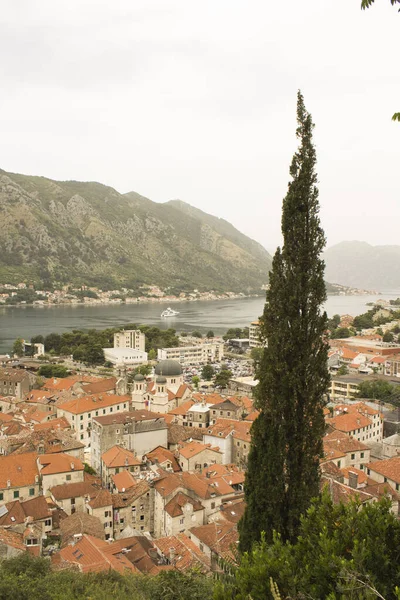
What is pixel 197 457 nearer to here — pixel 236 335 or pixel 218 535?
pixel 218 535

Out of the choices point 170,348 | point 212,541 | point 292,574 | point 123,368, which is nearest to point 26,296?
point 170,348

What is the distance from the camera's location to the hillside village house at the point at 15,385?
48116 millimetres

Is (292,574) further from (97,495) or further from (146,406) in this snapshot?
(146,406)

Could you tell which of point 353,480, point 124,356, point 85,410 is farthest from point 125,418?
point 124,356

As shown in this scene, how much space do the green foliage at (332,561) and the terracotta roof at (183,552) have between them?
10.4 m

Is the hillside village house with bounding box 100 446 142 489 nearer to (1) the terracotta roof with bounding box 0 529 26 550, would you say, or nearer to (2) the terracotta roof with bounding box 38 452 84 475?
(2) the terracotta roof with bounding box 38 452 84 475

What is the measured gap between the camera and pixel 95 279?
7825 inches

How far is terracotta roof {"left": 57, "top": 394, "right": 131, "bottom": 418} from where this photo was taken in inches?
1432

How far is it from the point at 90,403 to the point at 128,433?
28.5ft

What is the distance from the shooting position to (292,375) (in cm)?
1011

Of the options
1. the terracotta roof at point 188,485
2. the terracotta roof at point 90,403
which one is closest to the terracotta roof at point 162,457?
the terracotta roof at point 188,485

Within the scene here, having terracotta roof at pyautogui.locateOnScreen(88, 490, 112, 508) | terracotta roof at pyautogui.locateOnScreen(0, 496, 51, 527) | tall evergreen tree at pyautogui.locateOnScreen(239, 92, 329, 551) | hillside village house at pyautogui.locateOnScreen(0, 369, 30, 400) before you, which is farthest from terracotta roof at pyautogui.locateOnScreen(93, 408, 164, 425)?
hillside village house at pyautogui.locateOnScreen(0, 369, 30, 400)

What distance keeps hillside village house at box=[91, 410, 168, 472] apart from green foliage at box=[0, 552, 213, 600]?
582 inches

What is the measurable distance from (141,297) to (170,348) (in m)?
123
